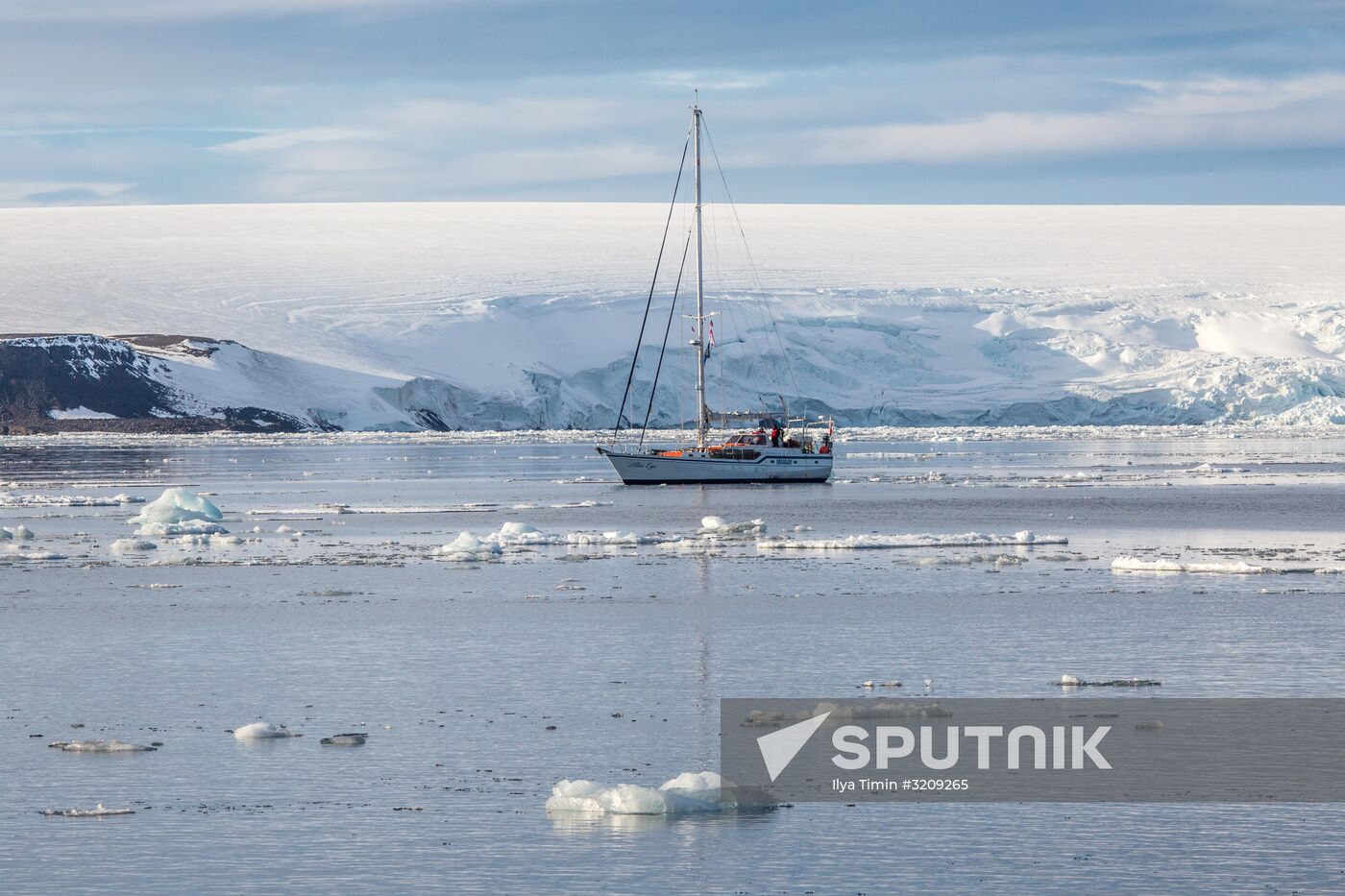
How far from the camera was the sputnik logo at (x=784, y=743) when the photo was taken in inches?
344

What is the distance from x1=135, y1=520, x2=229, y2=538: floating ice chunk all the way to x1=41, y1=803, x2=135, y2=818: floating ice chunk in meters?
16.0

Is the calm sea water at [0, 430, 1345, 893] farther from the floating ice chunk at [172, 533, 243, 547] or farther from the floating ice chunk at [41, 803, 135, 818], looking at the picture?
the floating ice chunk at [172, 533, 243, 547]

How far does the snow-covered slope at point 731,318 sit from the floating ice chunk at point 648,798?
63.4m

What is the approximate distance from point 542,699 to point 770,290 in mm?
77091

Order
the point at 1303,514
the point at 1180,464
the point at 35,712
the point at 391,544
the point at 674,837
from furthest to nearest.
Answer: the point at 1180,464, the point at 1303,514, the point at 391,544, the point at 35,712, the point at 674,837

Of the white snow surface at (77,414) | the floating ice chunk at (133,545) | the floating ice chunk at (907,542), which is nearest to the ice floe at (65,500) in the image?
the floating ice chunk at (133,545)

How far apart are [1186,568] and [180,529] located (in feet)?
43.7

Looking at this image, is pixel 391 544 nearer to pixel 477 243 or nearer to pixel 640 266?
pixel 640 266

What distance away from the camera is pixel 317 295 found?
87062mm

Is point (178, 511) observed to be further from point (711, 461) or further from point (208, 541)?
point (711, 461)

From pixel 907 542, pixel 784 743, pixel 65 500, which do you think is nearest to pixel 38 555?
pixel 907 542

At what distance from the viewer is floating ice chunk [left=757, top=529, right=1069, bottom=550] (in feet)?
69.6

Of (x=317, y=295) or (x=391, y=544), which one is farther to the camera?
(x=317, y=295)

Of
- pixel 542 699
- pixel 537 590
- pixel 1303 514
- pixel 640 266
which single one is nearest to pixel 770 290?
pixel 640 266
